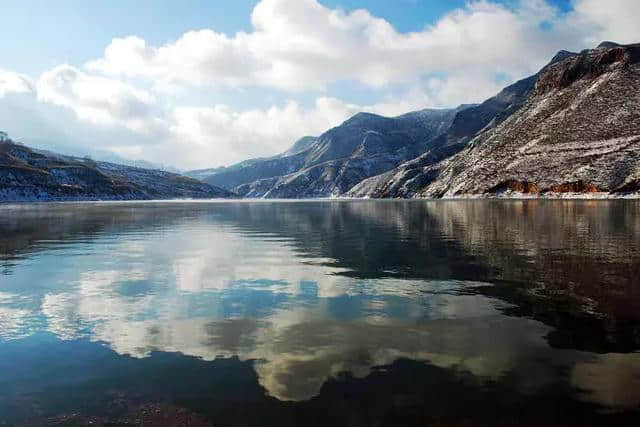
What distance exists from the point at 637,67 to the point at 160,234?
22024 centimetres

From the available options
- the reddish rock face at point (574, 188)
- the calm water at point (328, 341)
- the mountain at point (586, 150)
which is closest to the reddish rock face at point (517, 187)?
the mountain at point (586, 150)

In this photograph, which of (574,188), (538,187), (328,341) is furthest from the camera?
(538,187)

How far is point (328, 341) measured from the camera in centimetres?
1526

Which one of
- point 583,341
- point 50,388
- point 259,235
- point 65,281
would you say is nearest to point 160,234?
point 259,235

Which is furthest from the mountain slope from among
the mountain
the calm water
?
the calm water

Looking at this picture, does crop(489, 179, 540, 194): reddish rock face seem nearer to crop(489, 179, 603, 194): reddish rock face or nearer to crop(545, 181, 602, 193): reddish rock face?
crop(489, 179, 603, 194): reddish rock face

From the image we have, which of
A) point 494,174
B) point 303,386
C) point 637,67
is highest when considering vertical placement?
point 637,67

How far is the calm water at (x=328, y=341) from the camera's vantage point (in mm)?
10773

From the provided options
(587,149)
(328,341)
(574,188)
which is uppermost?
(587,149)

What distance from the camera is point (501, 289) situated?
22641mm

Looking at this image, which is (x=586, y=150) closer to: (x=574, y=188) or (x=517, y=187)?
(x=574, y=188)

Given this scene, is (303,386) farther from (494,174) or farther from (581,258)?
(494,174)

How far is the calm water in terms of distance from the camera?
10.8 meters

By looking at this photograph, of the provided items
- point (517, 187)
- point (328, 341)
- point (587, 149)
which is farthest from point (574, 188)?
point (328, 341)
